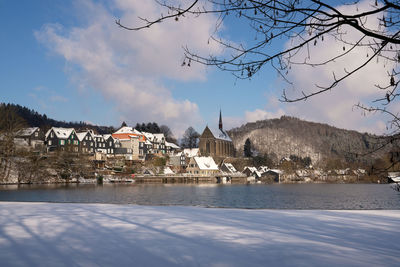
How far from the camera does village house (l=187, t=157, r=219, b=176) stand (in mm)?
95750

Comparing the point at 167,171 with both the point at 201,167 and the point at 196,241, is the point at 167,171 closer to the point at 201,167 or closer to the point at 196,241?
the point at 201,167

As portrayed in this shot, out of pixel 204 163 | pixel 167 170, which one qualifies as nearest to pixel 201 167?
pixel 204 163

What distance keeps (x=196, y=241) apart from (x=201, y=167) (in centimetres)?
9168

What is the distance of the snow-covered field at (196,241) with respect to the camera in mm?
4266

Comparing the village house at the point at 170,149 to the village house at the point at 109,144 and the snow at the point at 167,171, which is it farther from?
the snow at the point at 167,171

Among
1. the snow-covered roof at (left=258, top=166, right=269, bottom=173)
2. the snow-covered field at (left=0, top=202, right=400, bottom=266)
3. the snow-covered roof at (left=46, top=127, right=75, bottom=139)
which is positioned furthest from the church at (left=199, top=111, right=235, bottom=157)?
the snow-covered field at (left=0, top=202, right=400, bottom=266)

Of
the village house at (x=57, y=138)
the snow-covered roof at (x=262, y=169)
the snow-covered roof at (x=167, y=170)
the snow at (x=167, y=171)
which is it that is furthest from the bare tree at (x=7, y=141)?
the snow-covered roof at (x=262, y=169)

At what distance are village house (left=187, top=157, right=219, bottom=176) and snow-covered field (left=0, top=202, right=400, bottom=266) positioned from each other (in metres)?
88.3

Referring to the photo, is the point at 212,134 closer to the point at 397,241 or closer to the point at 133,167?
the point at 133,167

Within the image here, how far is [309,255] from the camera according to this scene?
4484 millimetres

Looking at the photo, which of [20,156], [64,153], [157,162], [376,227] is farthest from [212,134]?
[376,227]

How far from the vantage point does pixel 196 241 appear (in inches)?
208

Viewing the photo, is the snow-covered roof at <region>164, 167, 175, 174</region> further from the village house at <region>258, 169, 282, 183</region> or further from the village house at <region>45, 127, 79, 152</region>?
the village house at <region>258, 169, 282, 183</region>

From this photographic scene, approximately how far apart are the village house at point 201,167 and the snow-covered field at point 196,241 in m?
88.3
